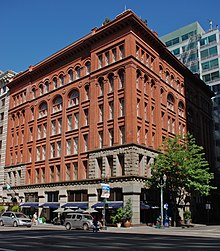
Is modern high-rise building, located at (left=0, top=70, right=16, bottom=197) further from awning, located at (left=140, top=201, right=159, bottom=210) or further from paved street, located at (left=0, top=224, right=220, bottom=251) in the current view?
paved street, located at (left=0, top=224, right=220, bottom=251)

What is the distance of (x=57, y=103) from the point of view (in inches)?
2242

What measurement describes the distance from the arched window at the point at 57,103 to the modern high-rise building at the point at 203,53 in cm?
4419

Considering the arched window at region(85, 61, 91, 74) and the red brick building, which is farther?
the arched window at region(85, 61, 91, 74)

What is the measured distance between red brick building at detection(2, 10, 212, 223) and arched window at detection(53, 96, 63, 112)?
0.17 m

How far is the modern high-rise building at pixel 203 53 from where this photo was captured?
284 ft

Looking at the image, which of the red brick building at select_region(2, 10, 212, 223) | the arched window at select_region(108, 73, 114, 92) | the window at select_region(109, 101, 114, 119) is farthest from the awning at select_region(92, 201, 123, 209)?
the arched window at select_region(108, 73, 114, 92)

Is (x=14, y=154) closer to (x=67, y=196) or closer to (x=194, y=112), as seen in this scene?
(x=67, y=196)

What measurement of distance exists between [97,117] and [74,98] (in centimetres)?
766

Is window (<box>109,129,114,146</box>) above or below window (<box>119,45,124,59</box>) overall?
below

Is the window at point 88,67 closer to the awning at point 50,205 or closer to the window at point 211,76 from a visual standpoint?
the awning at point 50,205

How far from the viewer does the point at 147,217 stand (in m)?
44.1

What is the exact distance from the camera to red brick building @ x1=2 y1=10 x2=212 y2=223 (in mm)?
44000

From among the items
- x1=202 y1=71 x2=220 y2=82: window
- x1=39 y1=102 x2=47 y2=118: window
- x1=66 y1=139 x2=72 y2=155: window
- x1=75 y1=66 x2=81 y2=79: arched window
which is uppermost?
x1=202 y1=71 x2=220 y2=82: window

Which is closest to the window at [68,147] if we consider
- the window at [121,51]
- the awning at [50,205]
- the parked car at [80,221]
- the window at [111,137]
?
the awning at [50,205]
